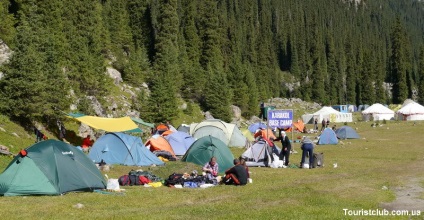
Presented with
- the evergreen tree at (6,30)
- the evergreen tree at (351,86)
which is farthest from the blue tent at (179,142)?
the evergreen tree at (351,86)

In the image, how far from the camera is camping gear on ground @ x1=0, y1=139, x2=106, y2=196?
41.6ft

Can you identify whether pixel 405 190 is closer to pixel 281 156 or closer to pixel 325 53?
pixel 281 156

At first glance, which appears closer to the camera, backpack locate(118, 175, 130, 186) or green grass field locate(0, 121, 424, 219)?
green grass field locate(0, 121, 424, 219)

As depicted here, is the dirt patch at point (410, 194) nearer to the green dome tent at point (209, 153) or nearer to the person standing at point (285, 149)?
the person standing at point (285, 149)

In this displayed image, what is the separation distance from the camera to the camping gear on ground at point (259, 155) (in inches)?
832

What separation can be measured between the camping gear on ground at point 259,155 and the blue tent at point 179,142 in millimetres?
5260

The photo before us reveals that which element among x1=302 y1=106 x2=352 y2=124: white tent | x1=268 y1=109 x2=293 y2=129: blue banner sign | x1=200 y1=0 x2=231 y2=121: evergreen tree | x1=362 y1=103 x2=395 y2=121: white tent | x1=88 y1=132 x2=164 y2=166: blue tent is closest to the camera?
x1=88 y1=132 x2=164 y2=166: blue tent

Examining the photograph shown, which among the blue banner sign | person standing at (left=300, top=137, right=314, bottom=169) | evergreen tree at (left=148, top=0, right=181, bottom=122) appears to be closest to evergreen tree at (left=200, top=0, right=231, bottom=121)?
evergreen tree at (left=148, top=0, right=181, bottom=122)

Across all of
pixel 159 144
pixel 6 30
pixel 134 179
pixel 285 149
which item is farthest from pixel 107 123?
pixel 6 30

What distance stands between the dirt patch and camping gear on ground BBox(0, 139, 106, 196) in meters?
8.35

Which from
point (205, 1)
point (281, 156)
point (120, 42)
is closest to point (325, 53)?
point (205, 1)

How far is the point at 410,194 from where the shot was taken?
1325 centimetres

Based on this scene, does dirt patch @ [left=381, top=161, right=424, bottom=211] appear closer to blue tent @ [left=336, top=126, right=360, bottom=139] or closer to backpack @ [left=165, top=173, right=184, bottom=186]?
backpack @ [left=165, top=173, right=184, bottom=186]

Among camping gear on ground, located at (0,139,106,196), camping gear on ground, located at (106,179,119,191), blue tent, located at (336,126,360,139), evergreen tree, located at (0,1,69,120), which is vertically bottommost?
blue tent, located at (336,126,360,139)
